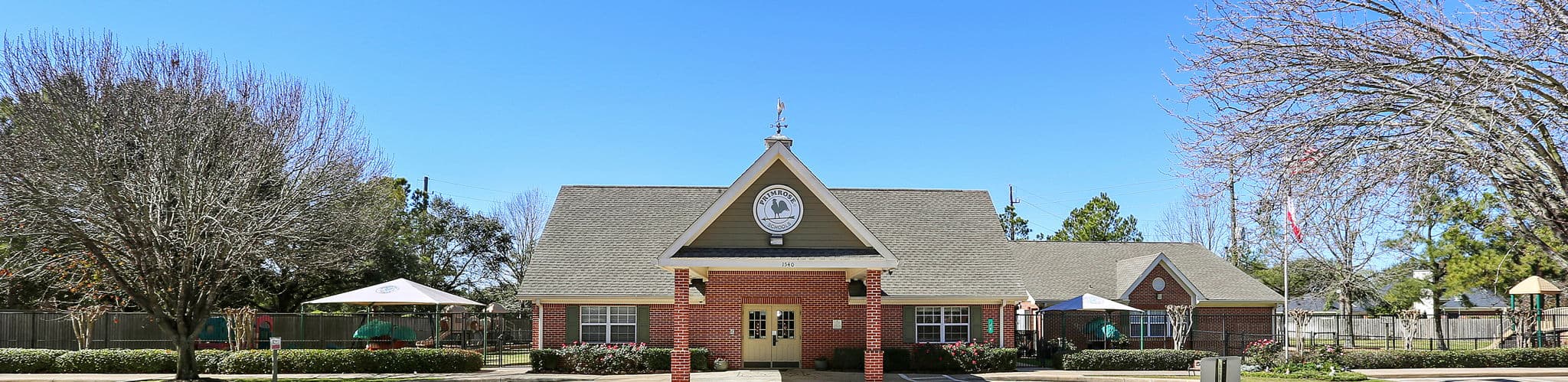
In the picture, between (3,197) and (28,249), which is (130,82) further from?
(28,249)

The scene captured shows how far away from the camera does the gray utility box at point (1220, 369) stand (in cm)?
1520

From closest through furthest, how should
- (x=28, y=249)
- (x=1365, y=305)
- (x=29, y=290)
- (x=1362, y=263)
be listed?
(x=28, y=249), (x=29, y=290), (x=1362, y=263), (x=1365, y=305)

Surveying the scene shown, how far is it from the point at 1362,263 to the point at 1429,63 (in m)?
34.0

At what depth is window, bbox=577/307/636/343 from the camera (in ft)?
89.4

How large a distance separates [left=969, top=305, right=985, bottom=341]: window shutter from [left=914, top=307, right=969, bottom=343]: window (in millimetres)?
79

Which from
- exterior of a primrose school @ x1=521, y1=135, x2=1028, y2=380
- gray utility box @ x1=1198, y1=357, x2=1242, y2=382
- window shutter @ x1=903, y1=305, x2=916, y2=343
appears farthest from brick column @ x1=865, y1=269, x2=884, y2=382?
gray utility box @ x1=1198, y1=357, x2=1242, y2=382

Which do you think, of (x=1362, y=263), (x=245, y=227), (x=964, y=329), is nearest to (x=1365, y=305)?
(x=1362, y=263)

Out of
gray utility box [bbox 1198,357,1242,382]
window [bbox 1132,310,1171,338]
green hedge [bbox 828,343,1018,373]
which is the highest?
gray utility box [bbox 1198,357,1242,382]

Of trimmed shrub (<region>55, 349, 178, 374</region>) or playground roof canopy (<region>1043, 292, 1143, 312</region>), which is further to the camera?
playground roof canopy (<region>1043, 292, 1143, 312</region>)

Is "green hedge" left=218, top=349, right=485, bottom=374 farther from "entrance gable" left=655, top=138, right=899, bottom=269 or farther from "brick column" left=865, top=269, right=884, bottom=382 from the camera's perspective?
"brick column" left=865, top=269, right=884, bottom=382

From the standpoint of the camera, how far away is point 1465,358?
28281 mm

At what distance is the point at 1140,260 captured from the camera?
34.7 metres

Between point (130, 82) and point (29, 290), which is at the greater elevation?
point (130, 82)

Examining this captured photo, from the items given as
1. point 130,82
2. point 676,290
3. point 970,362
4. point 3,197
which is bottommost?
point 970,362
